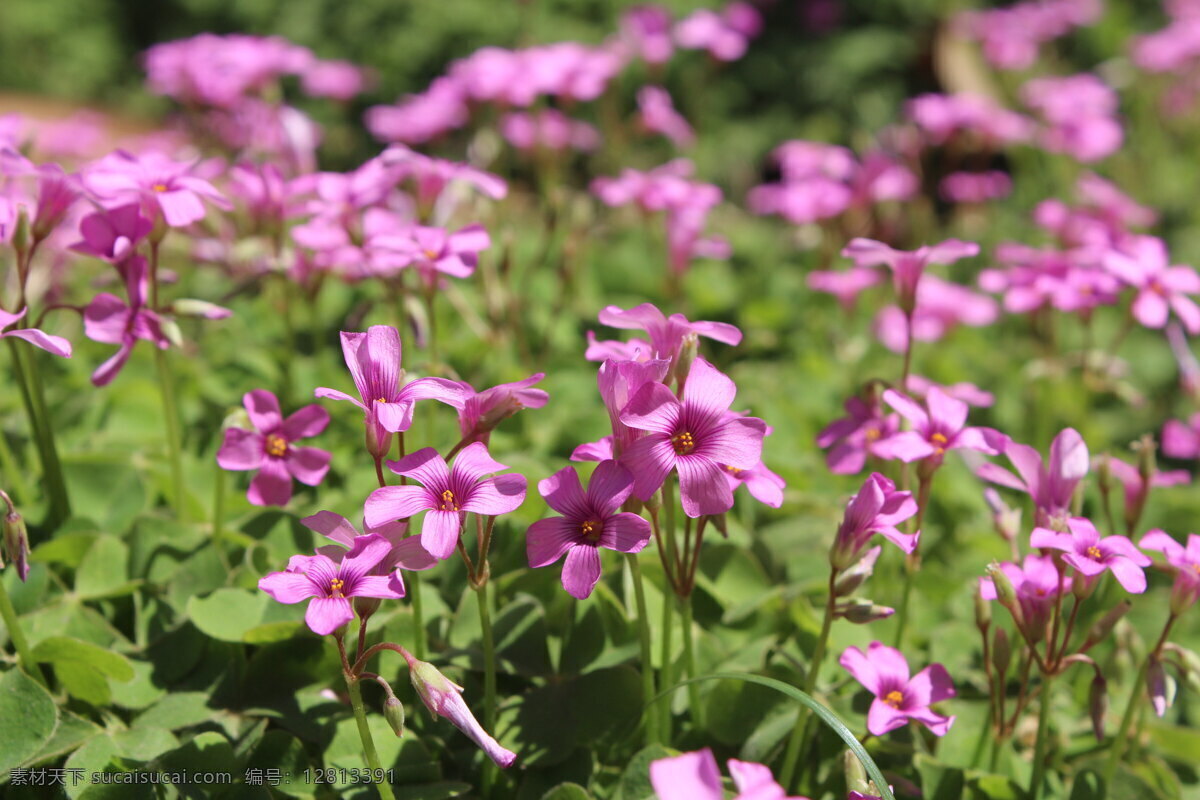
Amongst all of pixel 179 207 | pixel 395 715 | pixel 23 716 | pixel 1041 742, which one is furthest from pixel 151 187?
pixel 1041 742

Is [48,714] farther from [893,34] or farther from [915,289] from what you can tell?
[893,34]

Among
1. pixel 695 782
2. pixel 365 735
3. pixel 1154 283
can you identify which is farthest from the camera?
pixel 1154 283

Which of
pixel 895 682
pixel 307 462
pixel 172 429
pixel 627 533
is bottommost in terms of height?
pixel 895 682

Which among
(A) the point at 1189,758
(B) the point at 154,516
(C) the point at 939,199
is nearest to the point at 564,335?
(B) the point at 154,516

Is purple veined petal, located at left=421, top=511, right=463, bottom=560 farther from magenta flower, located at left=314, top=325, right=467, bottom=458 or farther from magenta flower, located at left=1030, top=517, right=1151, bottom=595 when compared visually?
magenta flower, located at left=1030, top=517, right=1151, bottom=595

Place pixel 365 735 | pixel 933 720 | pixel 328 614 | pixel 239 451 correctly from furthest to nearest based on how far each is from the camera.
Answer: pixel 239 451 < pixel 933 720 < pixel 365 735 < pixel 328 614

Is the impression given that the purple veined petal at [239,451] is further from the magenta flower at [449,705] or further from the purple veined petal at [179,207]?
the magenta flower at [449,705]

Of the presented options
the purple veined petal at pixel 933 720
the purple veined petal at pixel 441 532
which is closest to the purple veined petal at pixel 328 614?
the purple veined petal at pixel 441 532

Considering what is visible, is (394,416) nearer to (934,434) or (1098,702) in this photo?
(934,434)

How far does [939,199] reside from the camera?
5.11 metres

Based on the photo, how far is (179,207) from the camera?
1430mm

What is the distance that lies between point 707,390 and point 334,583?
0.46 m

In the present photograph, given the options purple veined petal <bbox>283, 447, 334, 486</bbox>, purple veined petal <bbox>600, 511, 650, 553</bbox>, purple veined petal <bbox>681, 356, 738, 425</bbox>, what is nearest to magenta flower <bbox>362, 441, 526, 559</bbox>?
purple veined petal <bbox>600, 511, 650, 553</bbox>

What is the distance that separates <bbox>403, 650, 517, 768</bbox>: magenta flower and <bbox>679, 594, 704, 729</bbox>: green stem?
1.21ft
